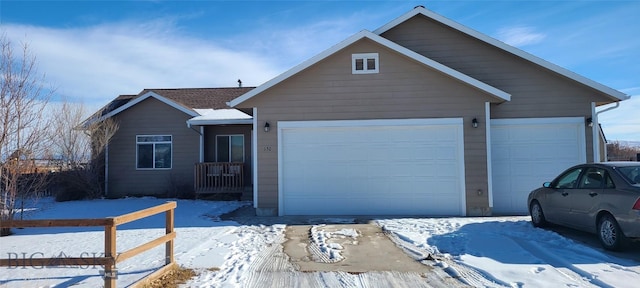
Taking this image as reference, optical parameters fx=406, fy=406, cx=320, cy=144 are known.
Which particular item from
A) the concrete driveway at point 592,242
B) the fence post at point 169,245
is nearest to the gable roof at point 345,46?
the concrete driveway at point 592,242

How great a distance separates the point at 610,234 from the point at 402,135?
485 cm

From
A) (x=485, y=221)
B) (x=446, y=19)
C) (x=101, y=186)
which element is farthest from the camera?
(x=101, y=186)

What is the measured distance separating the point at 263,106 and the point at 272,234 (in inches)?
139

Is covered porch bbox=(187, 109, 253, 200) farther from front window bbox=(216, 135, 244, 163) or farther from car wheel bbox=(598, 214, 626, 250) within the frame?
car wheel bbox=(598, 214, 626, 250)

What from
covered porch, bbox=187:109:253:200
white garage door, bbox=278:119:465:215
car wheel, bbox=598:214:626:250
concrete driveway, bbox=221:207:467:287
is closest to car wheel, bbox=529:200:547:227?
car wheel, bbox=598:214:626:250

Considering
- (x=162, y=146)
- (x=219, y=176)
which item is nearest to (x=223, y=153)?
(x=219, y=176)

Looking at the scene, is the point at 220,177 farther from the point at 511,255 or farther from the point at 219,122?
the point at 511,255

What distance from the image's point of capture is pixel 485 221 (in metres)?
8.95

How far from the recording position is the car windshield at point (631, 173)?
6037mm

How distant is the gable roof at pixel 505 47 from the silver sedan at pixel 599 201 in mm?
3941

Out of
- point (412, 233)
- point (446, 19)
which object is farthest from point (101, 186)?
point (446, 19)

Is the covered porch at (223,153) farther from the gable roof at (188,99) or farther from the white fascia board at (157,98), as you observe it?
the gable roof at (188,99)

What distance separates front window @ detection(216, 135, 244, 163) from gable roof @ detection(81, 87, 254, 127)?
1.36 m

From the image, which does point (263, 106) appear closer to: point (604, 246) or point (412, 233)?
point (412, 233)
